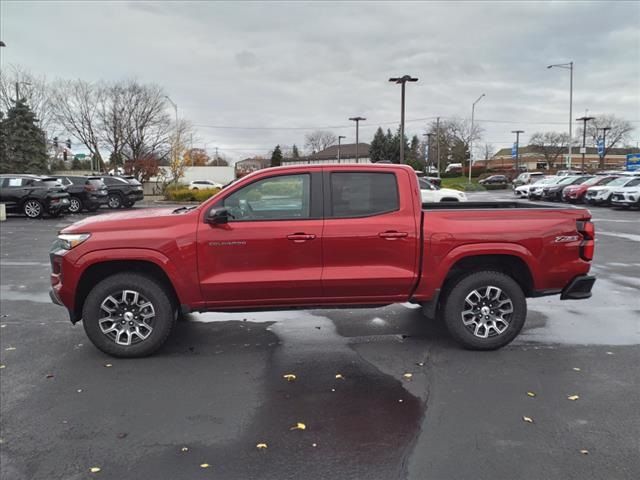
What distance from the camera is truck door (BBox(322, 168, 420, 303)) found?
4.98m

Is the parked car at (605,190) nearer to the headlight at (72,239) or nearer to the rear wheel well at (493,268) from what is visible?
the rear wheel well at (493,268)

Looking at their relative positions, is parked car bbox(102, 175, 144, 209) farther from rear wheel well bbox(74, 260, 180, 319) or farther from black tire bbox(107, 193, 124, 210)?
rear wheel well bbox(74, 260, 180, 319)

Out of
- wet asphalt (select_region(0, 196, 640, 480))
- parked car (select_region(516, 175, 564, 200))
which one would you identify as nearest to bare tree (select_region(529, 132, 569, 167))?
parked car (select_region(516, 175, 564, 200))

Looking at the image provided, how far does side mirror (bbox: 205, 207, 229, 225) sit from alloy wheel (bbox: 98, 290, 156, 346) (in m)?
1.00

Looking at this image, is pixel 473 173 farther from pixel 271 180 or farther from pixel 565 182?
pixel 271 180

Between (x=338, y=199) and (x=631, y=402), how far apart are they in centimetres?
299

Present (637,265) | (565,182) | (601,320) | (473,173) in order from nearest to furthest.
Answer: (601,320) → (637,265) → (565,182) → (473,173)

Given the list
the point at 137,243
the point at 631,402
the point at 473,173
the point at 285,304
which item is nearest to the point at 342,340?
the point at 285,304

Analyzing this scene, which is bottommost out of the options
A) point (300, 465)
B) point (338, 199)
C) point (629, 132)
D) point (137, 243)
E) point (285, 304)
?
point (300, 465)

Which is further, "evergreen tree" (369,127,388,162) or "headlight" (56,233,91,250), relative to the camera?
"evergreen tree" (369,127,388,162)

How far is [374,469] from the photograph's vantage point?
316 cm

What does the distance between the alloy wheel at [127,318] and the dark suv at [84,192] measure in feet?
65.3

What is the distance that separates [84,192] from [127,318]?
2011 cm

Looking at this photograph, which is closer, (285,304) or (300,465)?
(300,465)
